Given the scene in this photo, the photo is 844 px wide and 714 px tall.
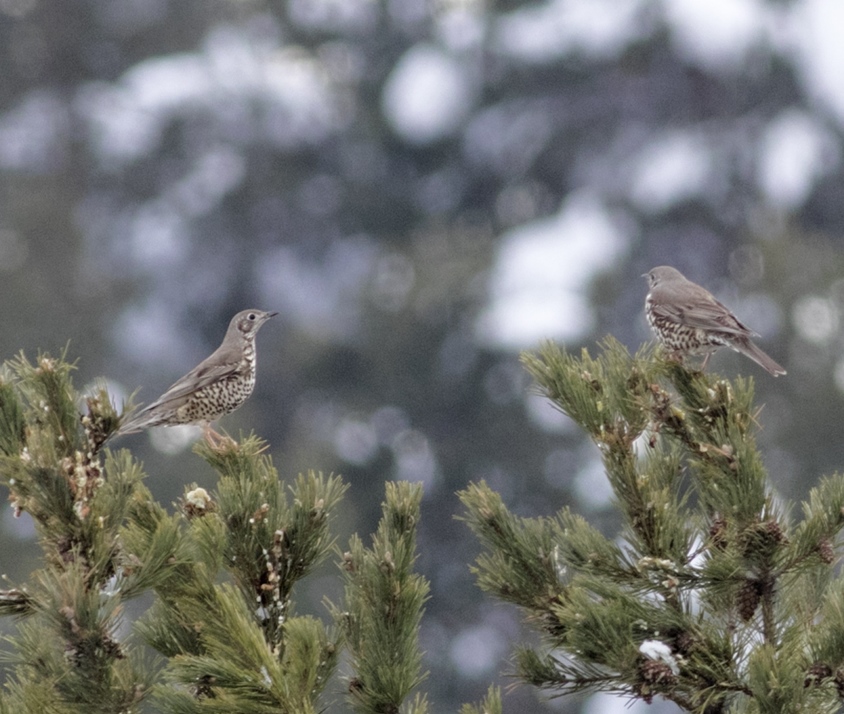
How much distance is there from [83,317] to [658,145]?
37.7 ft

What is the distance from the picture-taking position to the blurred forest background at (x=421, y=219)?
23.2 m

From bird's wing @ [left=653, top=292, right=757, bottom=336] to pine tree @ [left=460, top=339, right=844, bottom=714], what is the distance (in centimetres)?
218

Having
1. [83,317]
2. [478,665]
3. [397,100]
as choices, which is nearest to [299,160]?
[397,100]

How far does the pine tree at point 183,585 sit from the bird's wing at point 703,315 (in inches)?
111

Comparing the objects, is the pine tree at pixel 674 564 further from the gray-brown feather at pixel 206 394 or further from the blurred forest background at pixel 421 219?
the blurred forest background at pixel 421 219

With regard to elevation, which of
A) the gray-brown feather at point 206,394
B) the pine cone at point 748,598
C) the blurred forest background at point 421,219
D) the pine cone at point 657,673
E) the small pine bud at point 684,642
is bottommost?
the pine cone at point 657,673

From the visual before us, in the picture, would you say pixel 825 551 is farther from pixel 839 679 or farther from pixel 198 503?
pixel 198 503

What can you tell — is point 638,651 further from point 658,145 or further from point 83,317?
point 658,145

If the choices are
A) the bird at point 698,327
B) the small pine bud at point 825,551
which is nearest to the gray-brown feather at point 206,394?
the bird at point 698,327

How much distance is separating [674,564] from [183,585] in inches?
44.7

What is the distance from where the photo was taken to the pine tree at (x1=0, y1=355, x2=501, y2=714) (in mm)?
2963

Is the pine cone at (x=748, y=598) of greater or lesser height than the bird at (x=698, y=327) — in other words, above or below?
below

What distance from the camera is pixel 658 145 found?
28.6 m

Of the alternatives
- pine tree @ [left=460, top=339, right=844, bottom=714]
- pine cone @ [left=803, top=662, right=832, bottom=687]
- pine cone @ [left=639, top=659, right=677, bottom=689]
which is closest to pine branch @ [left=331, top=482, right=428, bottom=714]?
pine tree @ [left=460, top=339, right=844, bottom=714]
